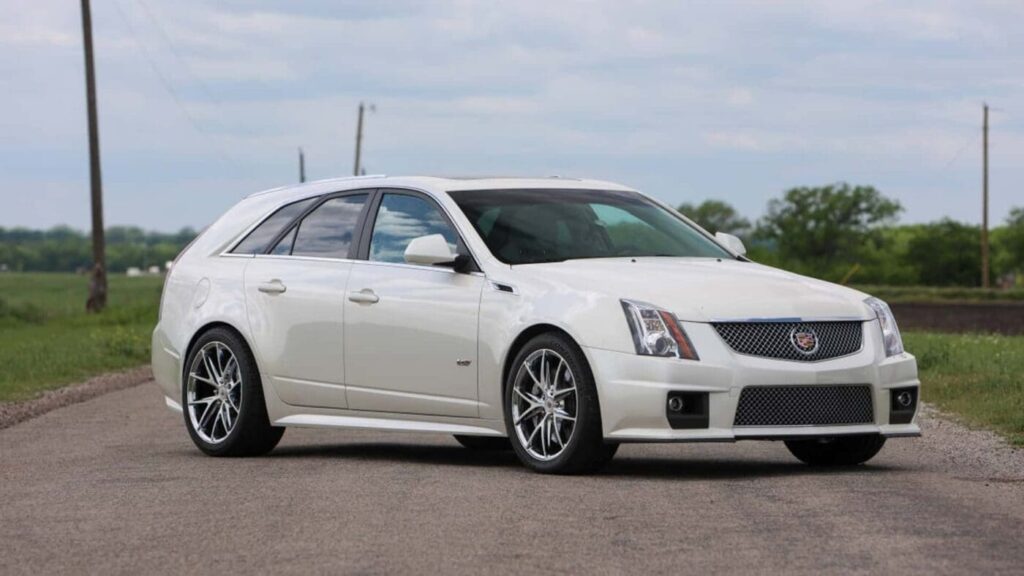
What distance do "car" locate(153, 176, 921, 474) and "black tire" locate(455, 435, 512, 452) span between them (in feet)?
0.09

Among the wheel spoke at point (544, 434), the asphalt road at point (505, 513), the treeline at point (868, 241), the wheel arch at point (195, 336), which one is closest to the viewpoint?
the asphalt road at point (505, 513)

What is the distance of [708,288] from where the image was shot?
33.3 ft

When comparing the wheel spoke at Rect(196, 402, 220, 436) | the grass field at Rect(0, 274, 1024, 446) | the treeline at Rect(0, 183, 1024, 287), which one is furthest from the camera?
the treeline at Rect(0, 183, 1024, 287)

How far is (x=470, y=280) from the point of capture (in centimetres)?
1088

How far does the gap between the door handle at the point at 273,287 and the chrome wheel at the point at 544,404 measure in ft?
7.42

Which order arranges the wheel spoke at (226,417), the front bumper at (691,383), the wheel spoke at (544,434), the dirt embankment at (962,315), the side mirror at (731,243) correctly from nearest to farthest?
1. the front bumper at (691,383)
2. the wheel spoke at (544,434)
3. the side mirror at (731,243)
4. the wheel spoke at (226,417)
5. the dirt embankment at (962,315)

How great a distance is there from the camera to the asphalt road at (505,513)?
7297mm

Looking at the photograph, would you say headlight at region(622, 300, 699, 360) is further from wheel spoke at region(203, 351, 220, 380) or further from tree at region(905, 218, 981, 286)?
tree at region(905, 218, 981, 286)

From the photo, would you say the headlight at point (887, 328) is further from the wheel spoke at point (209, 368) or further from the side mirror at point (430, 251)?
the wheel spoke at point (209, 368)

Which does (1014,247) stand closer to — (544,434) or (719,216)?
(719,216)

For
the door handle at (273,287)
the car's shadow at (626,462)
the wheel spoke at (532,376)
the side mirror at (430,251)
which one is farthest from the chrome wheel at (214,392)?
the wheel spoke at (532,376)

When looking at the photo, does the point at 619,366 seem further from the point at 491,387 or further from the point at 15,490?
the point at 15,490

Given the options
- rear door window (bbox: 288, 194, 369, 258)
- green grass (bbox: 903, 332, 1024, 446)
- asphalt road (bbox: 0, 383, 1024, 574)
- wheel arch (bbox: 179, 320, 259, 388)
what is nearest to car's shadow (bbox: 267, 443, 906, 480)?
asphalt road (bbox: 0, 383, 1024, 574)

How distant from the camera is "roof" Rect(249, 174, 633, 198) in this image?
456 inches
